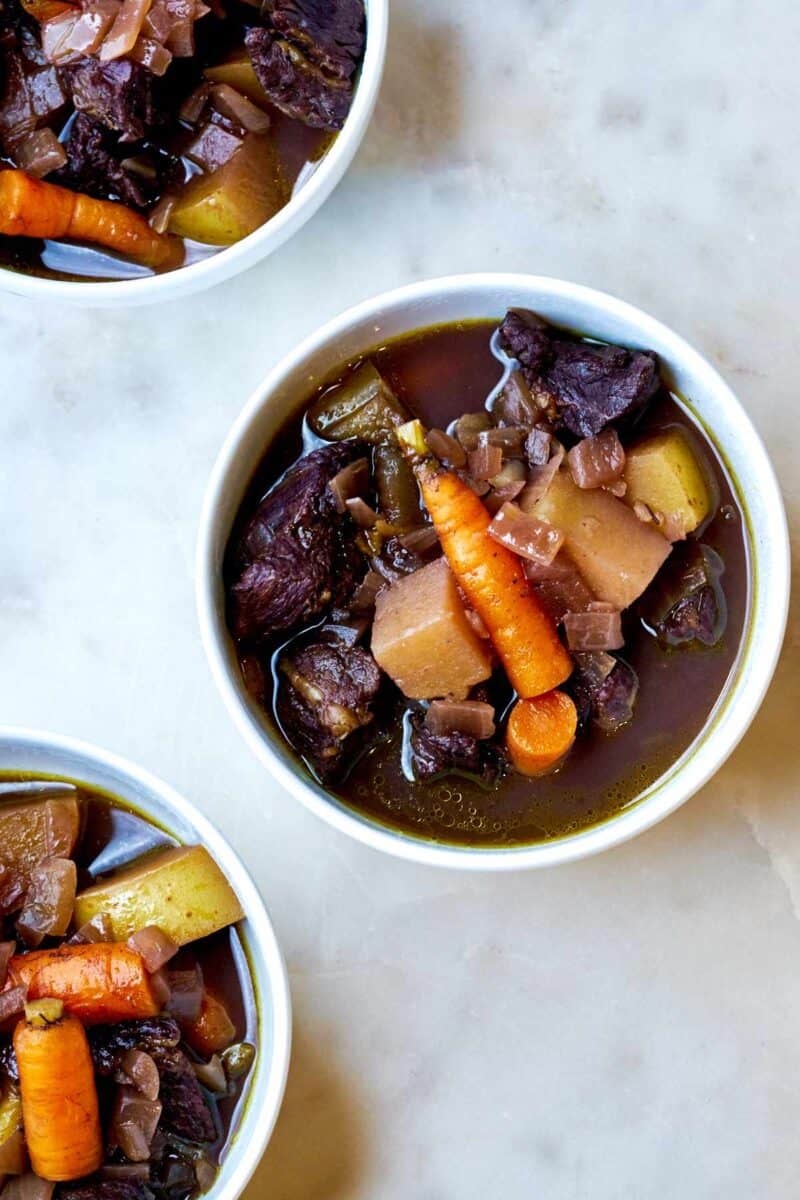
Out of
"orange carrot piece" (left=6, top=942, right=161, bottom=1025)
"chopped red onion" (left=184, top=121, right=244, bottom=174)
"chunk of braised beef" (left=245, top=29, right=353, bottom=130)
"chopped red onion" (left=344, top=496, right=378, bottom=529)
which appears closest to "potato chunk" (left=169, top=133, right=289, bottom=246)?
"chopped red onion" (left=184, top=121, right=244, bottom=174)

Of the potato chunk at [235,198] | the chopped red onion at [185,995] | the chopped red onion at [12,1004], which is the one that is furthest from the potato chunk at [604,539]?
the chopped red onion at [12,1004]

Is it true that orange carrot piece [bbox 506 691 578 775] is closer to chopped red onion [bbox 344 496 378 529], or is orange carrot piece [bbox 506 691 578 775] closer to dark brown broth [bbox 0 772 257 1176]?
chopped red onion [bbox 344 496 378 529]

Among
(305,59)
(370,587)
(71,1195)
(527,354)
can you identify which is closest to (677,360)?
→ (527,354)

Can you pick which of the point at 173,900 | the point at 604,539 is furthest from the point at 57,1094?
the point at 604,539

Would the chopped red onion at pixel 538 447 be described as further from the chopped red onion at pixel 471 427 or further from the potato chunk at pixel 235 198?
the potato chunk at pixel 235 198

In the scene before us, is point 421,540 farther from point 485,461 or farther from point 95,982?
point 95,982

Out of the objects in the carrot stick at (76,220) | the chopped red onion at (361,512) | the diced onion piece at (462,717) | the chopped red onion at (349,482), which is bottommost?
the diced onion piece at (462,717)
